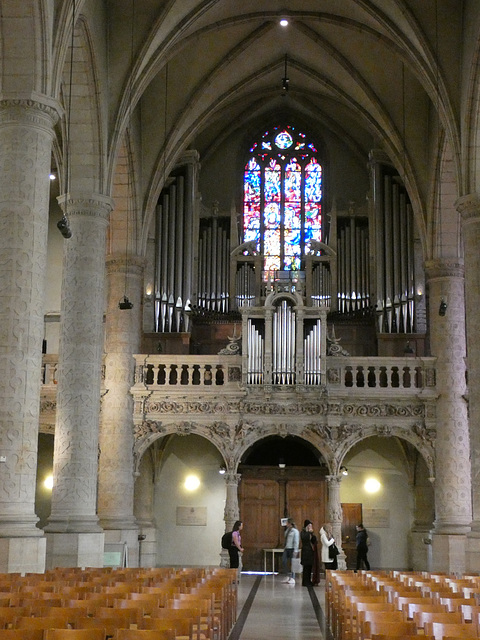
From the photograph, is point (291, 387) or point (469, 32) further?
point (291, 387)

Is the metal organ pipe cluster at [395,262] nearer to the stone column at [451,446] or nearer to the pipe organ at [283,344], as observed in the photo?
the stone column at [451,446]

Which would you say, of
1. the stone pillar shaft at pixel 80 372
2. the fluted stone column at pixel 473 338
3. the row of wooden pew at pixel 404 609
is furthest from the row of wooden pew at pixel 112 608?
the fluted stone column at pixel 473 338

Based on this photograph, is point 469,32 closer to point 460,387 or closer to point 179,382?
point 460,387

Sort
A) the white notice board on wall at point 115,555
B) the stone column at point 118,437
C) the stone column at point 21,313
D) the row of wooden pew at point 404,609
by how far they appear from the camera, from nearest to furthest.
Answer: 1. the row of wooden pew at point 404,609
2. the stone column at point 21,313
3. the white notice board on wall at point 115,555
4. the stone column at point 118,437

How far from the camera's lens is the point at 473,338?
18.7 m

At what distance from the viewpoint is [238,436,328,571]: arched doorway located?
26422mm

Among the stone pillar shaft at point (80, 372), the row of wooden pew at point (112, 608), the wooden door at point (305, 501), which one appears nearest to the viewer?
the row of wooden pew at point (112, 608)

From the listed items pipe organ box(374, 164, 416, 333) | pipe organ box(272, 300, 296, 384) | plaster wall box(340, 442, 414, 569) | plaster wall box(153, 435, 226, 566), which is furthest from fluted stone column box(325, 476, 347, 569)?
pipe organ box(374, 164, 416, 333)

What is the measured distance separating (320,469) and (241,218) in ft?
26.3

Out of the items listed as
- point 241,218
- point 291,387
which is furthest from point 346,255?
point 291,387

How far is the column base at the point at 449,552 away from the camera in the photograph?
73.0 ft

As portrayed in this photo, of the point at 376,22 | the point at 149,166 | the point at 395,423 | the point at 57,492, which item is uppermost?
the point at 376,22

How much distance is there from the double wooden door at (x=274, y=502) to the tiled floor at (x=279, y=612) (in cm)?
387

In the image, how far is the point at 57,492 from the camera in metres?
18.5
